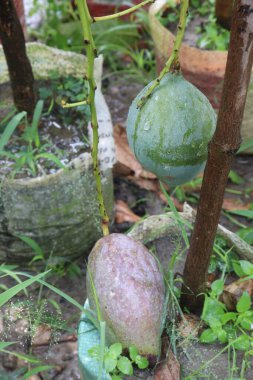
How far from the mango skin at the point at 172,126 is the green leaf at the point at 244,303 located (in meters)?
0.36

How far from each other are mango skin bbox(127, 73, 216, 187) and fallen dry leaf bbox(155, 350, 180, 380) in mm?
402

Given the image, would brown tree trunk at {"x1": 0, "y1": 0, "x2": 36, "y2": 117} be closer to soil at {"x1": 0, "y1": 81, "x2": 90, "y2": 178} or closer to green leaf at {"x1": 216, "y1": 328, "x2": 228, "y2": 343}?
soil at {"x1": 0, "y1": 81, "x2": 90, "y2": 178}

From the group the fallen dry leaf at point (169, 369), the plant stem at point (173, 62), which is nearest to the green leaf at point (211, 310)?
the fallen dry leaf at point (169, 369)

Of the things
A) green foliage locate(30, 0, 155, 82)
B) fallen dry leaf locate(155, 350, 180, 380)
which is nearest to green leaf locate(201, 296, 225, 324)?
fallen dry leaf locate(155, 350, 180, 380)

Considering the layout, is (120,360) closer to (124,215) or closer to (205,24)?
(124,215)

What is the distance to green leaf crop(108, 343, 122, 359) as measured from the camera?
1.01 metres

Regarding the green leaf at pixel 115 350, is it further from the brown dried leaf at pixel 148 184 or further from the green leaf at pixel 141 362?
the brown dried leaf at pixel 148 184

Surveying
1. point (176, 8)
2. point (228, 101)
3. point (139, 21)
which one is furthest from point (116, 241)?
point (139, 21)

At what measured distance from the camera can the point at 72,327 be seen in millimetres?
1624

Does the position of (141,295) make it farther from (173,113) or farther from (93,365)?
(173,113)

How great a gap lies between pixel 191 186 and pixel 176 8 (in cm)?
78

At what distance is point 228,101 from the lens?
0.82 m

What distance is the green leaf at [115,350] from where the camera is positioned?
3.30 ft

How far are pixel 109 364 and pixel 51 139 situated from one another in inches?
34.8
